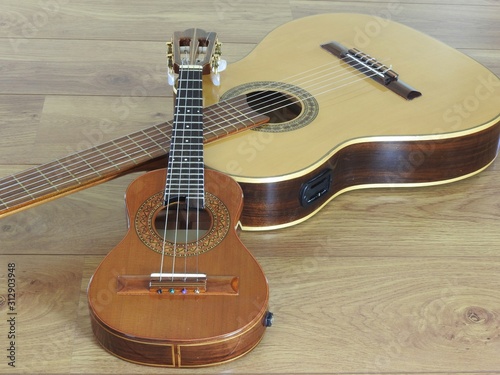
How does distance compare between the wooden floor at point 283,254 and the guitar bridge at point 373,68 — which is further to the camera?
the guitar bridge at point 373,68

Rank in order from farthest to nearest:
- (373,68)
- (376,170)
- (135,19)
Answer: (135,19)
(373,68)
(376,170)

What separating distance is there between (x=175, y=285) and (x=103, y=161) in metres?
0.29

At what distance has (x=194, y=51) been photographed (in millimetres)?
1410

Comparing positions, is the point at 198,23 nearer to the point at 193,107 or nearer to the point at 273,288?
the point at 193,107

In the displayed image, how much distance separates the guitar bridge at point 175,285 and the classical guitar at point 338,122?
221mm

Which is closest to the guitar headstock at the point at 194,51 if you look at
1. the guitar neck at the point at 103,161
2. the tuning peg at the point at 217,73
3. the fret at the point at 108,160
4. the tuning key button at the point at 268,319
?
the tuning peg at the point at 217,73

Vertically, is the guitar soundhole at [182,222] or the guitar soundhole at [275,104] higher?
the guitar soundhole at [275,104]

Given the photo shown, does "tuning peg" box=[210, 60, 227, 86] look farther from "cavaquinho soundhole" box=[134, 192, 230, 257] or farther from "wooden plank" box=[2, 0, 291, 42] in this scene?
"wooden plank" box=[2, 0, 291, 42]

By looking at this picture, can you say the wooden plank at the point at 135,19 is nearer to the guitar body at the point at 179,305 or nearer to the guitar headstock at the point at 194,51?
the guitar headstock at the point at 194,51

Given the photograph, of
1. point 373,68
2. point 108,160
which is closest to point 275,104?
point 373,68

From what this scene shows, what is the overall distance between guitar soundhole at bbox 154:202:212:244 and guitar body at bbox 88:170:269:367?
2cm

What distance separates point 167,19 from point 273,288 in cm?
99

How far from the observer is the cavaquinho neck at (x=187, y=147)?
1144 mm

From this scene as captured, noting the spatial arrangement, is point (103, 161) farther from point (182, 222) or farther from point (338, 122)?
point (338, 122)
